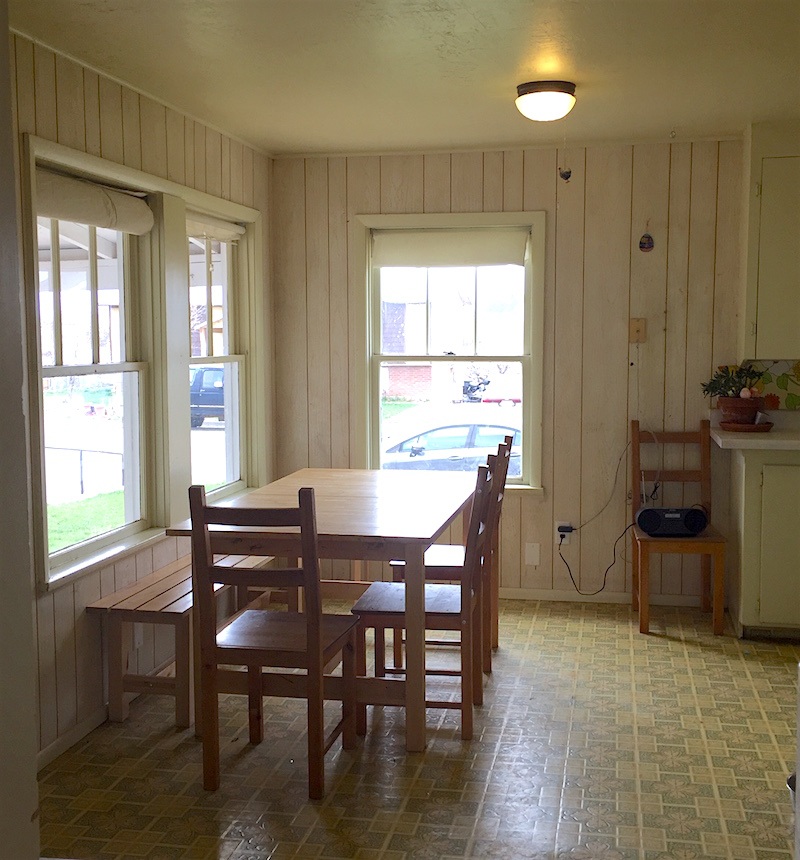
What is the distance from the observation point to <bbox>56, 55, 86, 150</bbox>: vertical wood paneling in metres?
3.45

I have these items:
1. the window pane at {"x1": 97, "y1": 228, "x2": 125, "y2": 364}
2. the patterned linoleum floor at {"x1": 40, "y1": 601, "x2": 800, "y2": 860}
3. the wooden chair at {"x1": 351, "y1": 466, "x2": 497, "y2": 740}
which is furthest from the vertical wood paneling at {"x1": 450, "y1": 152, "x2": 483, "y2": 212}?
the patterned linoleum floor at {"x1": 40, "y1": 601, "x2": 800, "y2": 860}

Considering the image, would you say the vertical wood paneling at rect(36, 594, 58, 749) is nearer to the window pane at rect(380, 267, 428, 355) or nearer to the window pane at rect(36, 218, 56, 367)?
the window pane at rect(36, 218, 56, 367)

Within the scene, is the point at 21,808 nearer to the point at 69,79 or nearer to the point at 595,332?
the point at 69,79

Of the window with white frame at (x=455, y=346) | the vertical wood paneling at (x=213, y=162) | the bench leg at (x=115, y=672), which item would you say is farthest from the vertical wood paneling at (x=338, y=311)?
the bench leg at (x=115, y=672)

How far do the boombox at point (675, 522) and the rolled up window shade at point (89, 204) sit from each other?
9.05 ft

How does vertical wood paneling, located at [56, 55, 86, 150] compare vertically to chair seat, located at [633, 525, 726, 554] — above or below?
above

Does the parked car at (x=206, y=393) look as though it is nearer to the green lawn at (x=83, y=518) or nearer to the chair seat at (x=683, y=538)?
the green lawn at (x=83, y=518)

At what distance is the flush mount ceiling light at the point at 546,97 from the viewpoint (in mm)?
3865

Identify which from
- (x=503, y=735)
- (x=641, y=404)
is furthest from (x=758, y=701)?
(x=641, y=404)

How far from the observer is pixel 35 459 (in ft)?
10.9

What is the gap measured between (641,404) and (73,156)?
3175mm

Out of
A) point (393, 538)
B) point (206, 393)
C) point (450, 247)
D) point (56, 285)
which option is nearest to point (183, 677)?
point (393, 538)

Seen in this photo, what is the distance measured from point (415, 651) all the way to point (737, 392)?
2.46 m

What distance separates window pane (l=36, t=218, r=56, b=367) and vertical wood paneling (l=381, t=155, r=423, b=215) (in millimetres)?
2339
